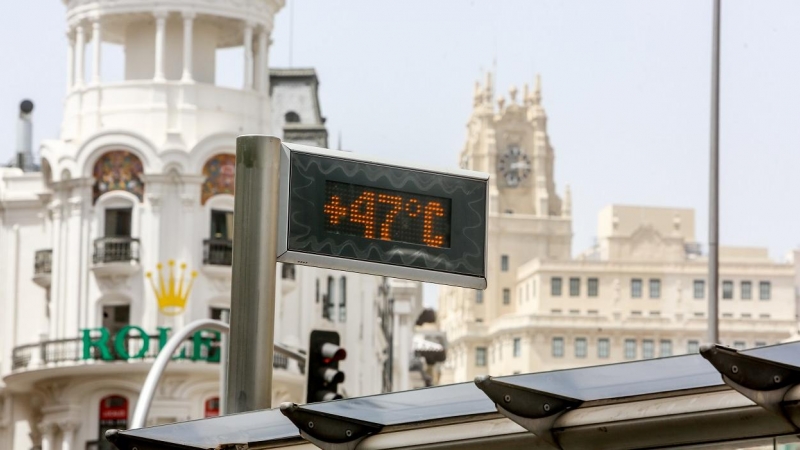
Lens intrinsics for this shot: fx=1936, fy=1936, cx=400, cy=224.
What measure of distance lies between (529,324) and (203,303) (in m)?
116

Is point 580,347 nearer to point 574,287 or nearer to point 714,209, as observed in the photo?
point 574,287

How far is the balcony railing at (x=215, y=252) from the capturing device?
2356 inches

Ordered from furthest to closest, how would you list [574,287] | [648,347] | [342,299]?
[574,287] < [648,347] < [342,299]

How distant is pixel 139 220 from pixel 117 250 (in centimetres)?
117

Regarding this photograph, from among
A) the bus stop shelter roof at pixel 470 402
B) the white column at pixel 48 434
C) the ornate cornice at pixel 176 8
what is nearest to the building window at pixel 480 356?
the ornate cornice at pixel 176 8

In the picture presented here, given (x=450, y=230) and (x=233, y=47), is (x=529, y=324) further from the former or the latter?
(x=450, y=230)

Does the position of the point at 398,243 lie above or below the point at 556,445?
above

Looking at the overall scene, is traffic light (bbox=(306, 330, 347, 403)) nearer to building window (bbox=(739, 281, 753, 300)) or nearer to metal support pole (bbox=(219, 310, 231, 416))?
metal support pole (bbox=(219, 310, 231, 416))

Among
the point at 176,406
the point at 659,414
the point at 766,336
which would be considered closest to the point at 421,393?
the point at 659,414

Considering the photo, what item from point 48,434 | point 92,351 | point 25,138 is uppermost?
point 25,138

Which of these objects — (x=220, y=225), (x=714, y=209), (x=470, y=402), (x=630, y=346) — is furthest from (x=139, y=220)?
(x=630, y=346)

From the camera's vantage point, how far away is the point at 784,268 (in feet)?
553

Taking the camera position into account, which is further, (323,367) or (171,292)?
(171,292)

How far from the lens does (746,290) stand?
169250mm
